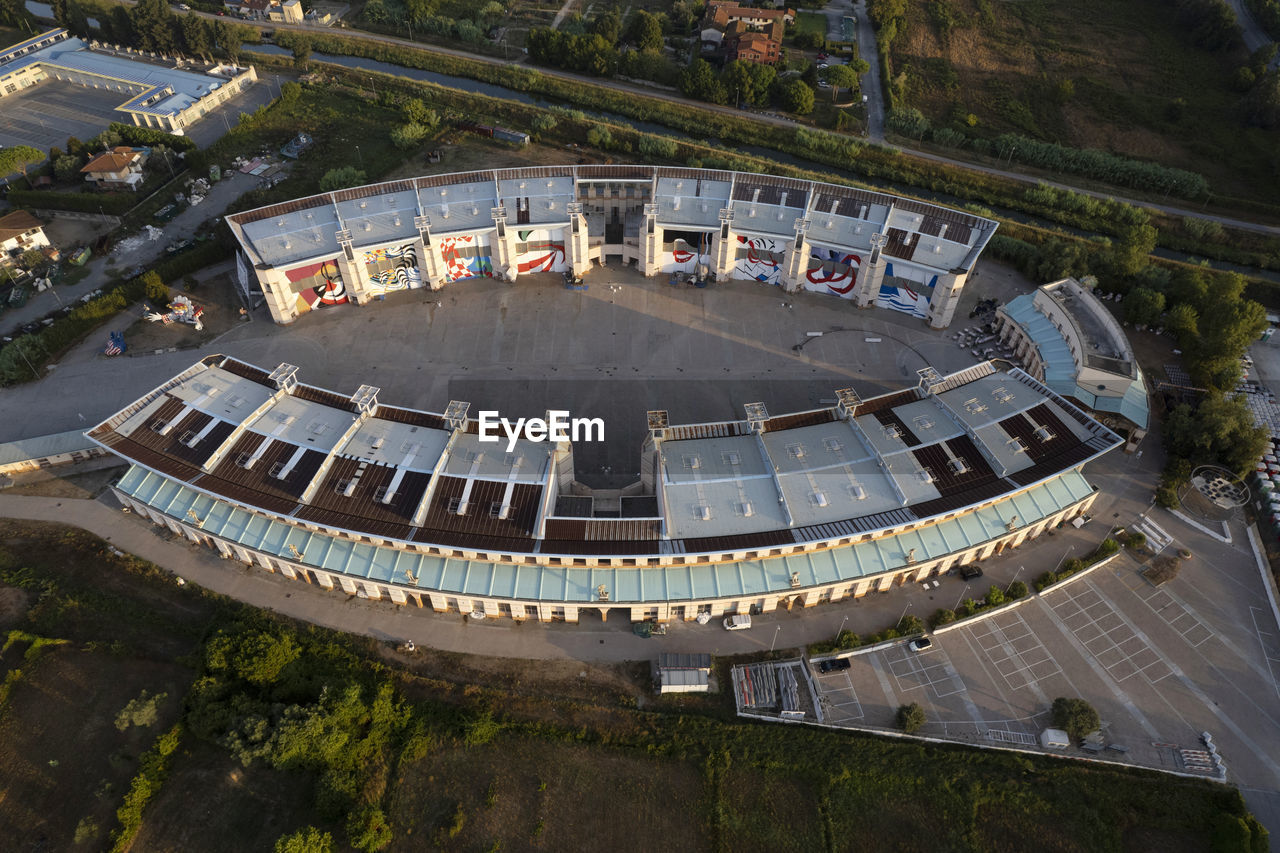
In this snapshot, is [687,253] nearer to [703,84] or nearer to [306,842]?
[703,84]

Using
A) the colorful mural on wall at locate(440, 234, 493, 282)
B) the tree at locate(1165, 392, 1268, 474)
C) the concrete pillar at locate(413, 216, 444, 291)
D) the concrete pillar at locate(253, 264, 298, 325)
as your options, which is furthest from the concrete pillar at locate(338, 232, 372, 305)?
the tree at locate(1165, 392, 1268, 474)

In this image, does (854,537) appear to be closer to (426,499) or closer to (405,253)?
(426,499)

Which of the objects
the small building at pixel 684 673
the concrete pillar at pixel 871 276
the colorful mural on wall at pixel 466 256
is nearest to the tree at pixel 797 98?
the concrete pillar at pixel 871 276

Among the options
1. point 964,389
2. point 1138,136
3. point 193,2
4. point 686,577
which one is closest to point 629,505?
point 686,577

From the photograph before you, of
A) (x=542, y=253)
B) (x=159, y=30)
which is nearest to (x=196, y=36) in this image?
(x=159, y=30)

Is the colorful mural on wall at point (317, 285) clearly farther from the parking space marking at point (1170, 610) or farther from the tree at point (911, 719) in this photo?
the parking space marking at point (1170, 610)

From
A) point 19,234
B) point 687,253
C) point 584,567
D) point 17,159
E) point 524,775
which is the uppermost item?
point 687,253

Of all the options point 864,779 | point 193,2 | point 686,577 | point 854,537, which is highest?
point 193,2

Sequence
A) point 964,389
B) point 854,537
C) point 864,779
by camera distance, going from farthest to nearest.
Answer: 1. point 964,389
2. point 854,537
3. point 864,779
